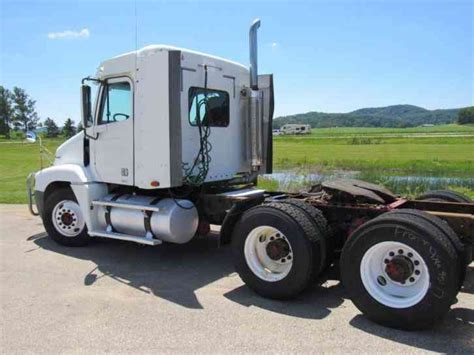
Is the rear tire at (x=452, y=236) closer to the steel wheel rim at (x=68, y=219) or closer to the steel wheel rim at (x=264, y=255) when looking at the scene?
the steel wheel rim at (x=264, y=255)

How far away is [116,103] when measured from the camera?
291 inches

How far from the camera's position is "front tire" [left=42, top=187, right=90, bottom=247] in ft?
26.2

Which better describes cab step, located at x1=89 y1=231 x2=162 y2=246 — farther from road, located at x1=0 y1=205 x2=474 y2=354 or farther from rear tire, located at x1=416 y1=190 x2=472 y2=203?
rear tire, located at x1=416 y1=190 x2=472 y2=203

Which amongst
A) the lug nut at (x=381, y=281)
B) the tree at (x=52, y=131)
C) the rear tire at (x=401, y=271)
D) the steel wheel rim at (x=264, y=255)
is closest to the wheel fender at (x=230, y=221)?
the steel wheel rim at (x=264, y=255)

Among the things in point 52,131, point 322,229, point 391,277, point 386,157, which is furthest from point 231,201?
point 386,157

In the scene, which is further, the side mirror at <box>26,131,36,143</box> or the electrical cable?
the side mirror at <box>26,131,36,143</box>

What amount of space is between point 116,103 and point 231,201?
2312 millimetres

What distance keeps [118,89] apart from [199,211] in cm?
219

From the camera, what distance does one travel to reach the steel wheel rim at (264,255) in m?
5.50

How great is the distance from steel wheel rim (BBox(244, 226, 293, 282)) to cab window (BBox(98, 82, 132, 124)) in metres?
2.83

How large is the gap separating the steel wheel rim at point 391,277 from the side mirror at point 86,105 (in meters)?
4.76

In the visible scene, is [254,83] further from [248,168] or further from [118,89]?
[118,89]

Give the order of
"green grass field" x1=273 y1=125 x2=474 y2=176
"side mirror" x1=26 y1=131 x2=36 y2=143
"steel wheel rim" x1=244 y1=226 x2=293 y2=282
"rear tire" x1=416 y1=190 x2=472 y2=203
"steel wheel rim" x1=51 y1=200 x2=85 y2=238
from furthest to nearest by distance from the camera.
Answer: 1. "green grass field" x1=273 y1=125 x2=474 y2=176
2. "side mirror" x1=26 y1=131 x2=36 y2=143
3. "steel wheel rim" x1=51 y1=200 x2=85 y2=238
4. "rear tire" x1=416 y1=190 x2=472 y2=203
5. "steel wheel rim" x1=244 y1=226 x2=293 y2=282

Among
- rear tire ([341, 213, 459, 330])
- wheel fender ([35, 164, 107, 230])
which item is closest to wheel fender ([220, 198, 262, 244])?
rear tire ([341, 213, 459, 330])
